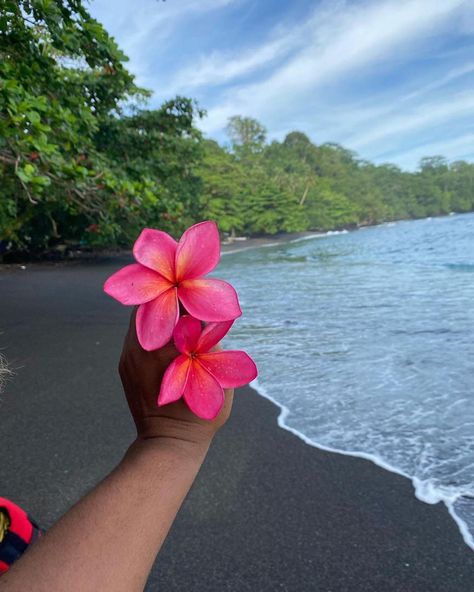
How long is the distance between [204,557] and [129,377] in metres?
2.03

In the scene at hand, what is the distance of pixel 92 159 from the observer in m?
7.31

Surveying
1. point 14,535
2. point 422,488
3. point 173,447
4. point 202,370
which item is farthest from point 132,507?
point 422,488

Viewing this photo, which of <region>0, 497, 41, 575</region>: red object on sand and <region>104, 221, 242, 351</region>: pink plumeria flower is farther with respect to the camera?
<region>0, 497, 41, 575</region>: red object on sand

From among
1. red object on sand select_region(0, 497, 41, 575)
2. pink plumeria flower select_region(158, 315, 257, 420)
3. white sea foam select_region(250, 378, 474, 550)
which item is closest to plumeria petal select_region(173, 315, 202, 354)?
pink plumeria flower select_region(158, 315, 257, 420)

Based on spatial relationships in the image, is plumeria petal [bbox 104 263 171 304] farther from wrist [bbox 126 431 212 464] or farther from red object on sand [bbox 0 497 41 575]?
red object on sand [bbox 0 497 41 575]

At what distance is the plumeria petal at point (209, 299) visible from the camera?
0.63 m

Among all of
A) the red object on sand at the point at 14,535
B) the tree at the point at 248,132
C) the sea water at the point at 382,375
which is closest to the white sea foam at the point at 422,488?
the sea water at the point at 382,375

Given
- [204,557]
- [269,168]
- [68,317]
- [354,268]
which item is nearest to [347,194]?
[269,168]

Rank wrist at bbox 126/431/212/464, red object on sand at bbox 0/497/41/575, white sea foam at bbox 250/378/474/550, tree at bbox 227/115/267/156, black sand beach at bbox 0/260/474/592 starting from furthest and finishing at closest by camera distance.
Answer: tree at bbox 227/115/267/156
white sea foam at bbox 250/378/474/550
black sand beach at bbox 0/260/474/592
red object on sand at bbox 0/497/41/575
wrist at bbox 126/431/212/464

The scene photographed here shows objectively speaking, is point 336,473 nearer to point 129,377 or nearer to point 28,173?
point 129,377

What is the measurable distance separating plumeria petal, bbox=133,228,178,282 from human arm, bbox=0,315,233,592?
3.7 inches

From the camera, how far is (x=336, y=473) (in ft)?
10.4

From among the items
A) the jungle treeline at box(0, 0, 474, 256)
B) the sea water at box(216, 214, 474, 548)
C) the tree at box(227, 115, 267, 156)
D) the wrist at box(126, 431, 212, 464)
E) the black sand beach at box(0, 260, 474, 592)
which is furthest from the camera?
the tree at box(227, 115, 267, 156)

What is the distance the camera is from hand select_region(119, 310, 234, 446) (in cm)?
69
